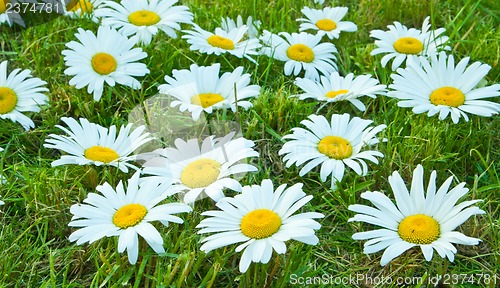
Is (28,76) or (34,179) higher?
(28,76)

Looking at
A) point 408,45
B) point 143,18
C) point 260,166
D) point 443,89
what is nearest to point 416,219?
point 260,166

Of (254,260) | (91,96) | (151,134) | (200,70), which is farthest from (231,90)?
(254,260)

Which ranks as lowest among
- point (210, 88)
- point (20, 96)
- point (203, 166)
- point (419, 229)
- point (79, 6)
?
point (419, 229)

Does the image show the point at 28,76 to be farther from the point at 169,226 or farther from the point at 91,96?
the point at 169,226

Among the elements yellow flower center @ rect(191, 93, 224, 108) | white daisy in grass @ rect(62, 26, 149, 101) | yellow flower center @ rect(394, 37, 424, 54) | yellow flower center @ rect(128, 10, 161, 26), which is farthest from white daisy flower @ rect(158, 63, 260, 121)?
yellow flower center @ rect(394, 37, 424, 54)

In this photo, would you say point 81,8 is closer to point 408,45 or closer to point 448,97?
point 408,45

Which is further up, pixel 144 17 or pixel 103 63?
pixel 144 17

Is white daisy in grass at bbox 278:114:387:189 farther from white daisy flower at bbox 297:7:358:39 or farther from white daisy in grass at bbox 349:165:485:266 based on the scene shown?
white daisy flower at bbox 297:7:358:39
